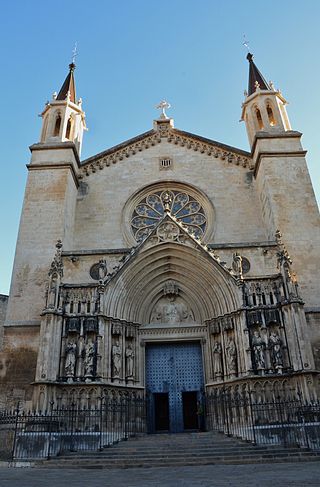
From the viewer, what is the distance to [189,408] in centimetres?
1451

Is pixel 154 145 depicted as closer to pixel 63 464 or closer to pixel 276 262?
pixel 276 262

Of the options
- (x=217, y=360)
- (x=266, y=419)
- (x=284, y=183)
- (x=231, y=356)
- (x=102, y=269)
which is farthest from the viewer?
(x=284, y=183)

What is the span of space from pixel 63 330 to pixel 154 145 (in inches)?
441

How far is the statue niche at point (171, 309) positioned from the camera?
610 inches

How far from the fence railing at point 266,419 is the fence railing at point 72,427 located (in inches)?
106

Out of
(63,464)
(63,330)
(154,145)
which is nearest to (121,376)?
(63,330)

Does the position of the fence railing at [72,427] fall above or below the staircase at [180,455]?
above

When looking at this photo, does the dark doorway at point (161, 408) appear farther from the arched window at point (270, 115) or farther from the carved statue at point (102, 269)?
the arched window at point (270, 115)

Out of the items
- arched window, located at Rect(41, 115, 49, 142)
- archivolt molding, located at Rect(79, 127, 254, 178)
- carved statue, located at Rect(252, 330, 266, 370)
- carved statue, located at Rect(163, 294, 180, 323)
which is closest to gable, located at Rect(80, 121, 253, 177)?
archivolt molding, located at Rect(79, 127, 254, 178)

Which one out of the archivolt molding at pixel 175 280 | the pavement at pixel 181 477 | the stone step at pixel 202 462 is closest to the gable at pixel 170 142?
the archivolt molding at pixel 175 280

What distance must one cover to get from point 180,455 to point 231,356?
13.9 feet

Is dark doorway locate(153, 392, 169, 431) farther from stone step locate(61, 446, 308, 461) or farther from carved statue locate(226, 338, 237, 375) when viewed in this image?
stone step locate(61, 446, 308, 461)

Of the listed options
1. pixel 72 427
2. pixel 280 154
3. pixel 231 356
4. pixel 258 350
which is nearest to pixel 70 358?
pixel 72 427

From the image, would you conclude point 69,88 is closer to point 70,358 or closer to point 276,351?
point 70,358
